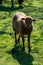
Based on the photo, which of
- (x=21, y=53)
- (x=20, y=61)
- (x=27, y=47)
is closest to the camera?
(x=20, y=61)

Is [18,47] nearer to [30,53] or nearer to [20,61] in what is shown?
[30,53]

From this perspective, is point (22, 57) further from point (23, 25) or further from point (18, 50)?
point (23, 25)

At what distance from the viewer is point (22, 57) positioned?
879cm

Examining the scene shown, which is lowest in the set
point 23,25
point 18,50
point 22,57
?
point 18,50

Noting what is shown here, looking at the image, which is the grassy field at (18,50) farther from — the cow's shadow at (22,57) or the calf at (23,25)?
the calf at (23,25)

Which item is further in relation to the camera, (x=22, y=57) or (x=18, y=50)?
(x=18, y=50)

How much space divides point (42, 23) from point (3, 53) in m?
4.73

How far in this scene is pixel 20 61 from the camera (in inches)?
332

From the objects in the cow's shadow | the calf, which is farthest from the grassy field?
the calf

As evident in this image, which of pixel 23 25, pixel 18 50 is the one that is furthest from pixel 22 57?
pixel 23 25

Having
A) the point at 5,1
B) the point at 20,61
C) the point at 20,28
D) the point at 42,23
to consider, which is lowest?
the point at 5,1

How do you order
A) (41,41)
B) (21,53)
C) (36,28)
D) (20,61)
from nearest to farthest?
(20,61)
(21,53)
(41,41)
(36,28)

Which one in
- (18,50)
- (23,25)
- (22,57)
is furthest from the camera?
(18,50)

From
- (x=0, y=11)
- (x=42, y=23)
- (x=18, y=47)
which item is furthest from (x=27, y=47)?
(x=0, y=11)
